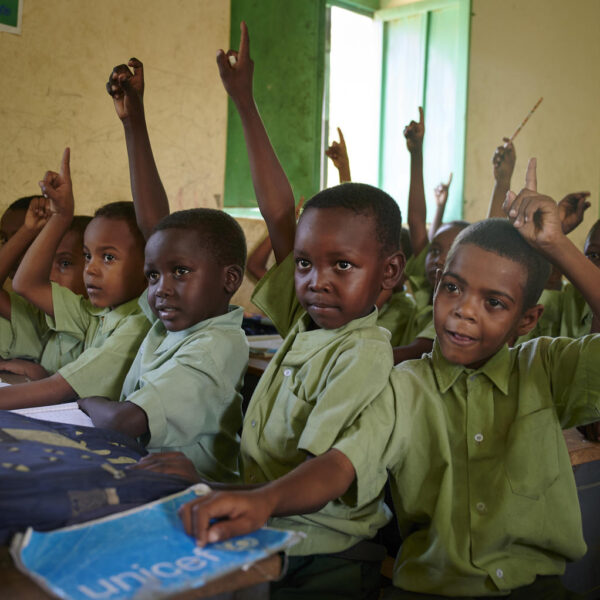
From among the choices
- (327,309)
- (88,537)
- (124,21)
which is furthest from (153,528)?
(124,21)

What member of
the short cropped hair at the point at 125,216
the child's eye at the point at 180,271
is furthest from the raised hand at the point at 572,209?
the short cropped hair at the point at 125,216

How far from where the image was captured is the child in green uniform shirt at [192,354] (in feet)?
4.57

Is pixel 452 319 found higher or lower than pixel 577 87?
lower

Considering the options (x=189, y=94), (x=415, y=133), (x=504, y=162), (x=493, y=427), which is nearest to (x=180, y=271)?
(x=493, y=427)

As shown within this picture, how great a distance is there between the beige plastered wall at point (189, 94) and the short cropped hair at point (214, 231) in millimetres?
2169

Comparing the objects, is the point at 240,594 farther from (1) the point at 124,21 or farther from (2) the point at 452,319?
(1) the point at 124,21

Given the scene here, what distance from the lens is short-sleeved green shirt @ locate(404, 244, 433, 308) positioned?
111 inches

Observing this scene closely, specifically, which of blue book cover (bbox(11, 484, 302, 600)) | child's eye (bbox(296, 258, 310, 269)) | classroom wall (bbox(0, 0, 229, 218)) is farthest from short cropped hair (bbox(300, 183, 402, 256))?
classroom wall (bbox(0, 0, 229, 218))

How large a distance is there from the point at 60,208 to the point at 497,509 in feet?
5.09

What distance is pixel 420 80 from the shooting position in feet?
17.9

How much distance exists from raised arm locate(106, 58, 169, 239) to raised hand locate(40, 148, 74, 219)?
0.77 ft

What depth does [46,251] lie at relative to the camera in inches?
82.4

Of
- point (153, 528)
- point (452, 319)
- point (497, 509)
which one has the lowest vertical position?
point (497, 509)

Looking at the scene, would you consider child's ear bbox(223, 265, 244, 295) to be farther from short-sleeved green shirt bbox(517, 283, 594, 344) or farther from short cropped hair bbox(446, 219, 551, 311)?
short-sleeved green shirt bbox(517, 283, 594, 344)
